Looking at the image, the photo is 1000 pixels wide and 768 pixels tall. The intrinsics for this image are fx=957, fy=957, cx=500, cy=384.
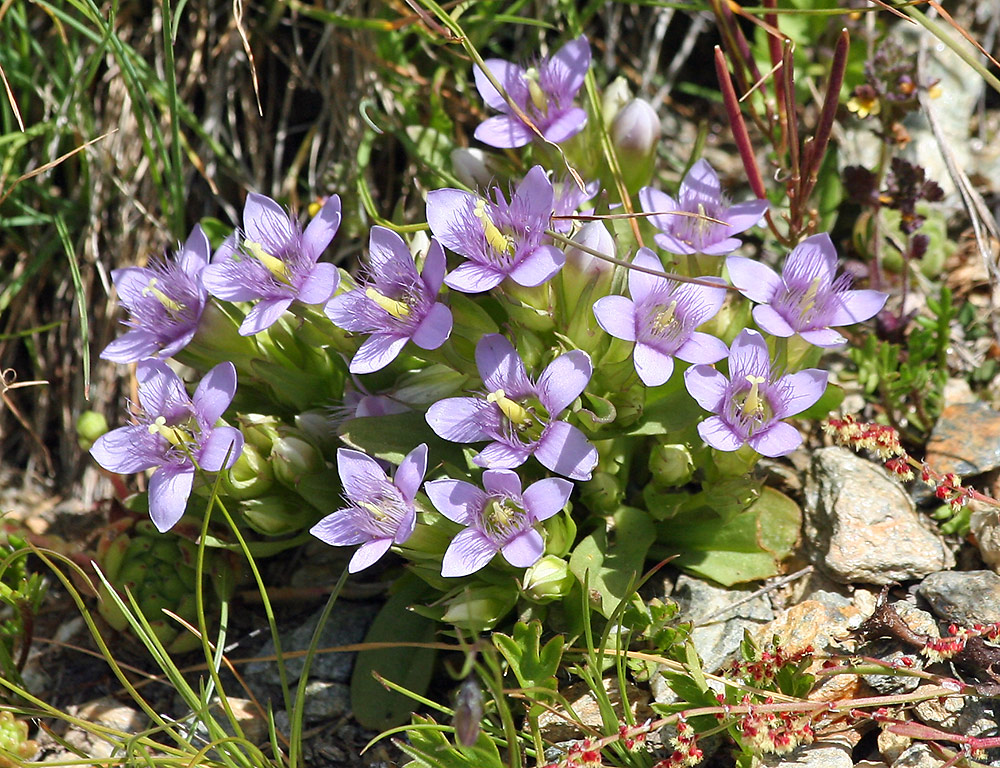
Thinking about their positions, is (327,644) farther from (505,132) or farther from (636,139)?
(636,139)

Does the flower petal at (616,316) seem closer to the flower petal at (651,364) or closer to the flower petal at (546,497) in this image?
the flower petal at (651,364)

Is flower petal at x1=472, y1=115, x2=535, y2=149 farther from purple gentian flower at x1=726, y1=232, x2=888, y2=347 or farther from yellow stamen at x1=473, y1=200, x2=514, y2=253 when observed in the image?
purple gentian flower at x1=726, y1=232, x2=888, y2=347

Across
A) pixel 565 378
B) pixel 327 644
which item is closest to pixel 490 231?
pixel 565 378

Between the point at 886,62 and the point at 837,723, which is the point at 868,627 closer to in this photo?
the point at 837,723

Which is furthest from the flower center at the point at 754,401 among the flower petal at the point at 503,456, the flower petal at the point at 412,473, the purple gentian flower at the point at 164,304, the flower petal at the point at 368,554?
the purple gentian flower at the point at 164,304

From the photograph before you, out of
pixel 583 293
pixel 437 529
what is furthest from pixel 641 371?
pixel 437 529

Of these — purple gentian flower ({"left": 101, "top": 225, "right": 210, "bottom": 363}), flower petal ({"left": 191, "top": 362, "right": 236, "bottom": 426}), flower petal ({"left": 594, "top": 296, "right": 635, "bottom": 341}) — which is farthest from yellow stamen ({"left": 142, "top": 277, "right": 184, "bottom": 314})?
flower petal ({"left": 594, "top": 296, "right": 635, "bottom": 341})
